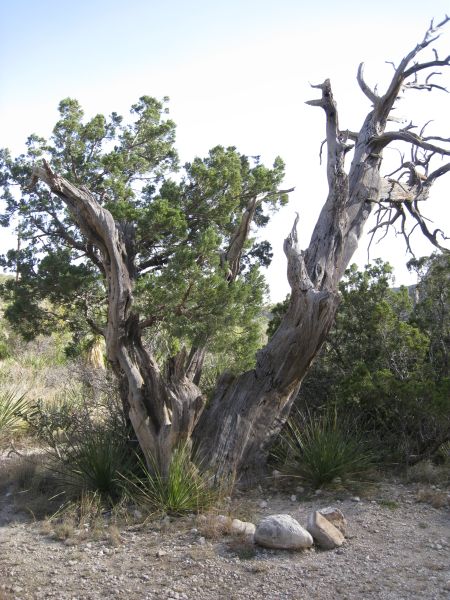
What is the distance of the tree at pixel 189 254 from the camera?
24.3ft

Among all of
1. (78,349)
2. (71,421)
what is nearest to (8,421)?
(71,421)

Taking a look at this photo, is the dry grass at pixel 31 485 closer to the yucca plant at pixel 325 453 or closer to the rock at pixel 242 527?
the rock at pixel 242 527

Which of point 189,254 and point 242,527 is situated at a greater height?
point 189,254

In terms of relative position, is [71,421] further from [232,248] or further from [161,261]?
[232,248]

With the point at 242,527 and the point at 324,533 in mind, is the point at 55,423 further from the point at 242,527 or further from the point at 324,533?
the point at 324,533

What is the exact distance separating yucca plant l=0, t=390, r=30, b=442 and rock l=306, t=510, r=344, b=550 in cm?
618

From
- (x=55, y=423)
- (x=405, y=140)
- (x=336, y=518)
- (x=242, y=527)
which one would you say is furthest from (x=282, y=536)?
(x=405, y=140)

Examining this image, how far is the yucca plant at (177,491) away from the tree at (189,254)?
267 millimetres

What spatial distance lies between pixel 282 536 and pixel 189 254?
3.14 m

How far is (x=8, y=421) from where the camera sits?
11.0m

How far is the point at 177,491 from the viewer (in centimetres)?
676

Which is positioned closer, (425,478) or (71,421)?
(425,478)

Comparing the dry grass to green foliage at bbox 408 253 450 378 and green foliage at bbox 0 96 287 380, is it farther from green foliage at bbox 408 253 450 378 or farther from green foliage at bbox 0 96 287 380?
green foliage at bbox 408 253 450 378

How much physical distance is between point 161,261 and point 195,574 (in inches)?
164
